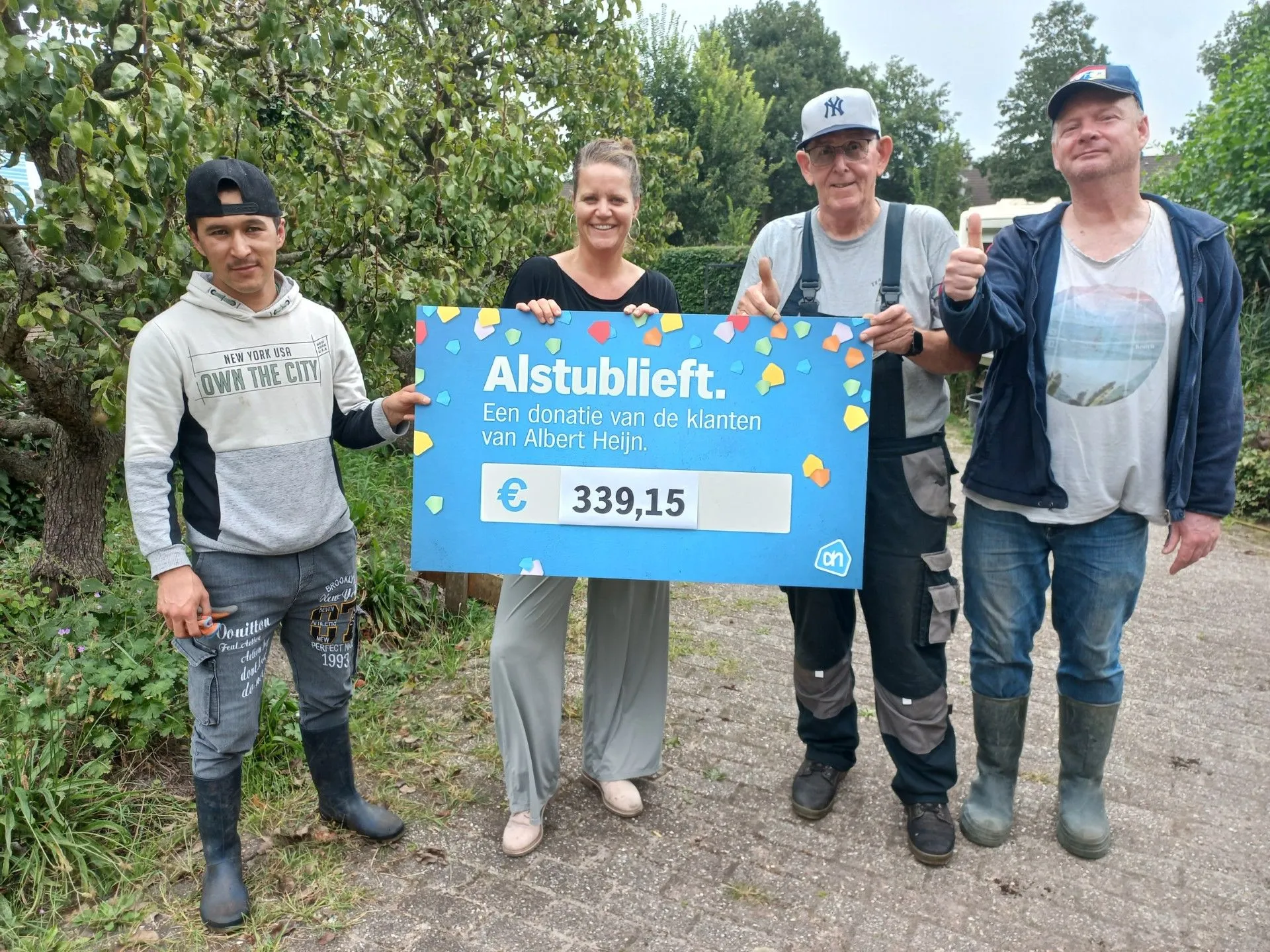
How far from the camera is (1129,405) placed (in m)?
2.67

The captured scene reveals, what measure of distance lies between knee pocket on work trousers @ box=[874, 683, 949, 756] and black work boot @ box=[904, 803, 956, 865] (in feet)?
0.68

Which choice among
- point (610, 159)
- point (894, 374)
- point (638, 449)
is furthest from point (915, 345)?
point (610, 159)

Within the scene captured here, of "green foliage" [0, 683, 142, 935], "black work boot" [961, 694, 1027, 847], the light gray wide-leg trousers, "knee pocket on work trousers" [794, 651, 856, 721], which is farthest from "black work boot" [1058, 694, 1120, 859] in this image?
"green foliage" [0, 683, 142, 935]

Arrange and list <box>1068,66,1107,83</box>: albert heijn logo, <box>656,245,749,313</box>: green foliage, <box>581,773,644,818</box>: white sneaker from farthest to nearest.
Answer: <box>656,245,749,313</box>: green foliage, <box>581,773,644,818</box>: white sneaker, <box>1068,66,1107,83</box>: albert heijn logo

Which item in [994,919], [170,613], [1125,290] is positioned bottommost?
[994,919]

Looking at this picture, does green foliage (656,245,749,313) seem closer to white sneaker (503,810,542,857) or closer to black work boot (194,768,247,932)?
white sneaker (503,810,542,857)

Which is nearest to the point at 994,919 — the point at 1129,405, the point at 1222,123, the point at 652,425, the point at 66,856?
the point at 1129,405

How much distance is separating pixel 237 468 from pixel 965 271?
1.98 meters

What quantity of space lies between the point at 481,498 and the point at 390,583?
2.14 m

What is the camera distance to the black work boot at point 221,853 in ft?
8.27

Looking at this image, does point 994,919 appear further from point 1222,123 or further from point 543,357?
point 1222,123

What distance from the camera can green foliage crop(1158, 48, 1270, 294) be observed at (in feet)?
28.5

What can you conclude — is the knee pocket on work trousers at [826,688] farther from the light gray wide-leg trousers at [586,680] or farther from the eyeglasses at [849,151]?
the eyeglasses at [849,151]

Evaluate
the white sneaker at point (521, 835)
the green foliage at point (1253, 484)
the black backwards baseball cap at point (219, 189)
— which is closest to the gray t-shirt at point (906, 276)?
the black backwards baseball cap at point (219, 189)
